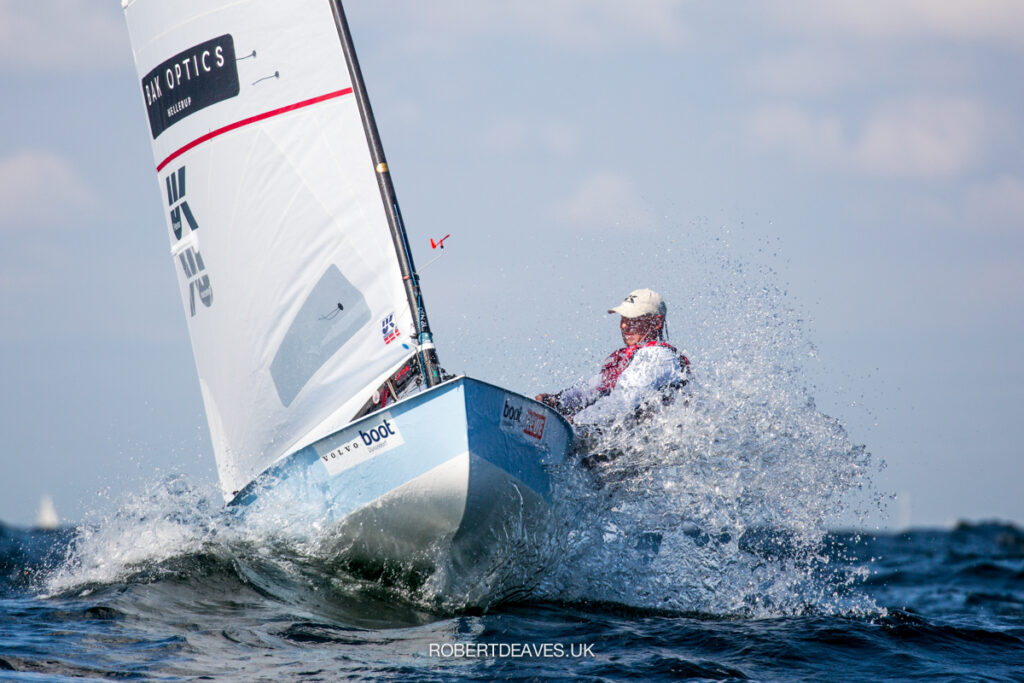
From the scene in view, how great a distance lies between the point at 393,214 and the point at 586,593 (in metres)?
2.49

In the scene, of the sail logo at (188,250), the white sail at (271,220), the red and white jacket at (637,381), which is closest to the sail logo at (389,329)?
the white sail at (271,220)

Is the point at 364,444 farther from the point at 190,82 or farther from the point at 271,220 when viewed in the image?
the point at 190,82

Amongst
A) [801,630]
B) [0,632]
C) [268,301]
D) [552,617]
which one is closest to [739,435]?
[801,630]

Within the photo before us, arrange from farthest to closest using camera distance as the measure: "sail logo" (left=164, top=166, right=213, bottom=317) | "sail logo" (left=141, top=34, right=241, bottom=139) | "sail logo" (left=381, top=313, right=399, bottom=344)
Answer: "sail logo" (left=164, top=166, right=213, bottom=317)
"sail logo" (left=141, top=34, right=241, bottom=139)
"sail logo" (left=381, top=313, right=399, bottom=344)

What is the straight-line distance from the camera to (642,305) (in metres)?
5.84

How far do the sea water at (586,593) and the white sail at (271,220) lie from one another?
897mm

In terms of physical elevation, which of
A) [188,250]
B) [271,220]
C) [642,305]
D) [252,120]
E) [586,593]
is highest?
[252,120]

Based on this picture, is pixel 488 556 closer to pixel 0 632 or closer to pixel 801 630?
pixel 801 630

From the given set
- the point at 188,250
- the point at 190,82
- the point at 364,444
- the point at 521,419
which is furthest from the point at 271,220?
the point at 521,419

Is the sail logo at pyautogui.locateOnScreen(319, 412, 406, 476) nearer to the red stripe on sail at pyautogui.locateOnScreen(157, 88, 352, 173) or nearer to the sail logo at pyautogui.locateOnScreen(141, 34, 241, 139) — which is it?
the red stripe on sail at pyautogui.locateOnScreen(157, 88, 352, 173)

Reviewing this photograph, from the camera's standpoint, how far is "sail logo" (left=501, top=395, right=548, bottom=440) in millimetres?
4727

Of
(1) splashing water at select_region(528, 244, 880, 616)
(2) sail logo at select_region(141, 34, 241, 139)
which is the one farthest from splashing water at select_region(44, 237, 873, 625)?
(2) sail logo at select_region(141, 34, 241, 139)

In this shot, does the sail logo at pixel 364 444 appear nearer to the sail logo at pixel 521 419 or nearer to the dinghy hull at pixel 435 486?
the dinghy hull at pixel 435 486

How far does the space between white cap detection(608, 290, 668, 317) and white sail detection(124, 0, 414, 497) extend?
4.36 ft
